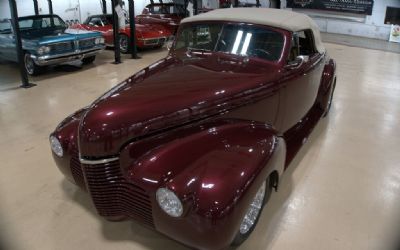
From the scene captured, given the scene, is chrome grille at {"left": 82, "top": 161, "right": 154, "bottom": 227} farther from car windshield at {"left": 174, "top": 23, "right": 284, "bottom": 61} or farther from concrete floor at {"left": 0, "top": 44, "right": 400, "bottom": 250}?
car windshield at {"left": 174, "top": 23, "right": 284, "bottom": 61}

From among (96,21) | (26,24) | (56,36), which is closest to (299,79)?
(56,36)

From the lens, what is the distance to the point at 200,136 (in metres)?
2.46

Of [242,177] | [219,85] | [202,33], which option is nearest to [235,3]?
[202,33]

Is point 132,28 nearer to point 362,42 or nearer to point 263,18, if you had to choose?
point 263,18

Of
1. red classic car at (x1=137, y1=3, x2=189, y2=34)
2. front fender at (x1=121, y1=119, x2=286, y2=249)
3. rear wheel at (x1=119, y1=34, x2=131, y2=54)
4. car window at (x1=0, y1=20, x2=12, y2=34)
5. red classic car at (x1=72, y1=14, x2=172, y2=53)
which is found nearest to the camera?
front fender at (x1=121, y1=119, x2=286, y2=249)

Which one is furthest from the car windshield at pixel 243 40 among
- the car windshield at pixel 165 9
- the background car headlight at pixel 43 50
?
the car windshield at pixel 165 9

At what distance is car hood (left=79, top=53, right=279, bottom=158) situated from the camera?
229 centimetres

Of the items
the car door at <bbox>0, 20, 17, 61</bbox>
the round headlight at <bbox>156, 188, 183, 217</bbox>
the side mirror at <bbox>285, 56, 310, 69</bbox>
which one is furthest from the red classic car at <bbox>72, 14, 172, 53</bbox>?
the round headlight at <bbox>156, 188, 183, 217</bbox>

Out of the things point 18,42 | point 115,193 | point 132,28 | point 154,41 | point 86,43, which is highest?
point 132,28

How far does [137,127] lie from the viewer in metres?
2.33

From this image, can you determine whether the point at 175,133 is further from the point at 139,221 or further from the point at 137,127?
the point at 139,221

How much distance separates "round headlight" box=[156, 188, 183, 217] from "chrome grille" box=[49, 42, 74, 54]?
610cm

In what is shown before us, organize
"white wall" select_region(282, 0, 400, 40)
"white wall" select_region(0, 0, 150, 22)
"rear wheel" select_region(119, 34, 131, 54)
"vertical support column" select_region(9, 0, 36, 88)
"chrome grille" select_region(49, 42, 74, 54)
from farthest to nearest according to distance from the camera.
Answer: "white wall" select_region(282, 0, 400, 40), "white wall" select_region(0, 0, 150, 22), "rear wheel" select_region(119, 34, 131, 54), "chrome grille" select_region(49, 42, 74, 54), "vertical support column" select_region(9, 0, 36, 88)

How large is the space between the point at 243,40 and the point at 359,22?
12.5 m
